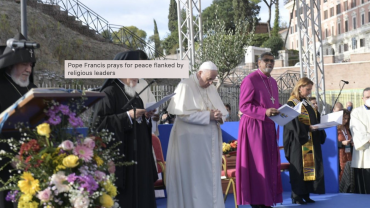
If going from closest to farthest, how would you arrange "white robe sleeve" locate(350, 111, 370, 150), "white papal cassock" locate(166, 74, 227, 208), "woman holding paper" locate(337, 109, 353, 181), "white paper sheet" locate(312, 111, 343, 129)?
"white papal cassock" locate(166, 74, 227, 208) < "white paper sheet" locate(312, 111, 343, 129) < "white robe sleeve" locate(350, 111, 370, 150) < "woman holding paper" locate(337, 109, 353, 181)

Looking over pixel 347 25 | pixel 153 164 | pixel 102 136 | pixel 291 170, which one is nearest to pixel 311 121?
pixel 291 170

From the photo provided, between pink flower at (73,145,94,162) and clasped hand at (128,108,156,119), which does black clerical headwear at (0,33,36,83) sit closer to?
pink flower at (73,145,94,162)

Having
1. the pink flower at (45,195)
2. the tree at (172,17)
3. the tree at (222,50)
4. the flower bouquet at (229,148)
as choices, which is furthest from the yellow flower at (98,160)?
the tree at (172,17)

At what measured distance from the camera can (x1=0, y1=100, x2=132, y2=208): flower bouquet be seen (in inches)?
165

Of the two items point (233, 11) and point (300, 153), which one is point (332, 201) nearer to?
point (300, 153)

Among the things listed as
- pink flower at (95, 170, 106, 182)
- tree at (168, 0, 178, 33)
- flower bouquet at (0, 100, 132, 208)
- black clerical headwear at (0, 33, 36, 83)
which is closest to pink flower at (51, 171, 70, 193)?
flower bouquet at (0, 100, 132, 208)

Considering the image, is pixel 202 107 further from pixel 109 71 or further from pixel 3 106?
pixel 3 106

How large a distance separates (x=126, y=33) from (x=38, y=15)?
176 inches

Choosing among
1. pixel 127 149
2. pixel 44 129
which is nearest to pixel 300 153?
pixel 127 149

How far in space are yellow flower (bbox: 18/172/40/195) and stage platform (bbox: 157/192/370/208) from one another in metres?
5.32

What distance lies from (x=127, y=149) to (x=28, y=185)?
2118mm

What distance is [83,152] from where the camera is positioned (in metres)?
4.31

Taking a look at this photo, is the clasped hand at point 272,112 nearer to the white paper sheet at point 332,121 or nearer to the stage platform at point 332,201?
the white paper sheet at point 332,121

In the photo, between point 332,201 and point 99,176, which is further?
point 332,201
